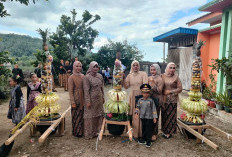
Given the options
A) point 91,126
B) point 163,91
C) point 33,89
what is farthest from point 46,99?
point 163,91

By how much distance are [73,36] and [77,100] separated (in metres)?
10.6

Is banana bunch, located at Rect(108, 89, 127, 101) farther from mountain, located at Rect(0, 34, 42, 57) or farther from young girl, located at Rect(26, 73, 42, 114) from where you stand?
mountain, located at Rect(0, 34, 42, 57)

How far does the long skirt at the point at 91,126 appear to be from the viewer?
3.90m

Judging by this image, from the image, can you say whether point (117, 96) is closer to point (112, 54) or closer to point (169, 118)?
point (169, 118)

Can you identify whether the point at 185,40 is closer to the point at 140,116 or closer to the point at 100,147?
the point at 140,116

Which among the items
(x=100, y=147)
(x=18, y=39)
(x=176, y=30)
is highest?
(x=18, y=39)

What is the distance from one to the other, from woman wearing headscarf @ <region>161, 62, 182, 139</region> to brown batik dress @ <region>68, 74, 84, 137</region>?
197 cm

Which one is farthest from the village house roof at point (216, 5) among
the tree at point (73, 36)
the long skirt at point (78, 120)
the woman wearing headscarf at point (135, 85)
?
the tree at point (73, 36)

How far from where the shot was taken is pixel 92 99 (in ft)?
12.7

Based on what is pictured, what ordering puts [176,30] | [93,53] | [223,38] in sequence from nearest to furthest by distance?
[223,38]
[176,30]
[93,53]

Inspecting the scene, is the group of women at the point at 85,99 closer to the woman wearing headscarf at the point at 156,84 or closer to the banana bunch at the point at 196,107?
the woman wearing headscarf at the point at 156,84

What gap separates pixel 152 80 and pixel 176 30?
639 centimetres

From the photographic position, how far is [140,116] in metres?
3.58

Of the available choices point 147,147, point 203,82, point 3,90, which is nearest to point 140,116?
point 147,147
